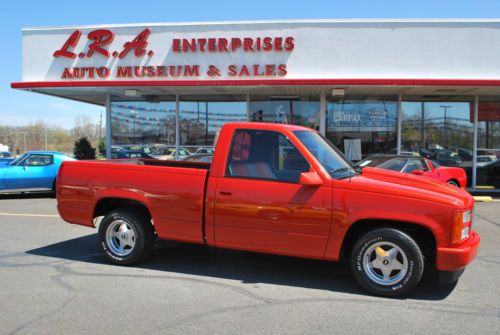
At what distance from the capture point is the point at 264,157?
16.0 ft

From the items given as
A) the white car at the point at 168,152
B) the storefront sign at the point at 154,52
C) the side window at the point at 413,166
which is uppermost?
the storefront sign at the point at 154,52

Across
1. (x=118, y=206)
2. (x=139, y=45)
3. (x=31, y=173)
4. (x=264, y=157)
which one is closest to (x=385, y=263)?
(x=264, y=157)

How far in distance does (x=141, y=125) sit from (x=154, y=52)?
331 centimetres

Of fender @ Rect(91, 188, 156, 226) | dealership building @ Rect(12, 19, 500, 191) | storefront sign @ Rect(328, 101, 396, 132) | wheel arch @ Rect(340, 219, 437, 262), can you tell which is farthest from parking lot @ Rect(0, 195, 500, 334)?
storefront sign @ Rect(328, 101, 396, 132)

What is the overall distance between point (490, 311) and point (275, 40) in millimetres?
10961

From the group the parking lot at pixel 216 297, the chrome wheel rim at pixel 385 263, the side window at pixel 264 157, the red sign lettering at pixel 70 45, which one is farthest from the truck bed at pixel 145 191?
the red sign lettering at pixel 70 45

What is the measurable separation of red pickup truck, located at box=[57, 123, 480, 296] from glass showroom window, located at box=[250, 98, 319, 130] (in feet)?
33.2

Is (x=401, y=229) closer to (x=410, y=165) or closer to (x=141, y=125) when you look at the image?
(x=410, y=165)

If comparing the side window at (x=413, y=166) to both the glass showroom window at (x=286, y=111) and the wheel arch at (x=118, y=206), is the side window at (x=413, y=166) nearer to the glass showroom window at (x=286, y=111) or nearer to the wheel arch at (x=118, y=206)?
the glass showroom window at (x=286, y=111)

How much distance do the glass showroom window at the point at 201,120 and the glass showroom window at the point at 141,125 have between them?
461 millimetres

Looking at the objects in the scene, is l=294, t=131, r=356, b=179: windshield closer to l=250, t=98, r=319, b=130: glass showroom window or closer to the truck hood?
the truck hood

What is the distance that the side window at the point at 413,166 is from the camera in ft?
34.9

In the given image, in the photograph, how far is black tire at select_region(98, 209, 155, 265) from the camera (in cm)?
542

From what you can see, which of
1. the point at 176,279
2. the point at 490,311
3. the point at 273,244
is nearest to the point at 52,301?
the point at 176,279
